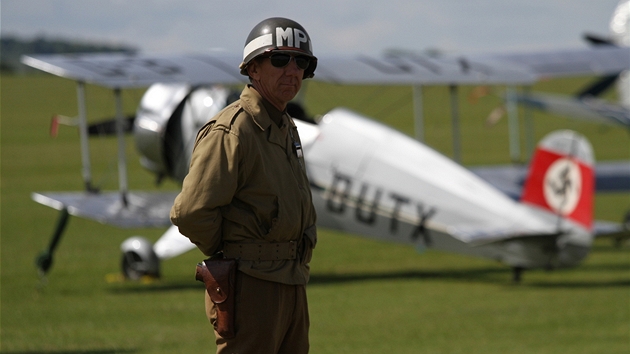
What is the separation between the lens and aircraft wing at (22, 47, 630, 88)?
10.0 metres

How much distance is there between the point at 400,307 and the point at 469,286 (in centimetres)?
128

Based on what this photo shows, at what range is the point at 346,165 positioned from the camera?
9.70m

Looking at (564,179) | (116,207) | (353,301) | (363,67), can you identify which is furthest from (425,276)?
(116,207)

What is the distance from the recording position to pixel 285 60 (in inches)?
131

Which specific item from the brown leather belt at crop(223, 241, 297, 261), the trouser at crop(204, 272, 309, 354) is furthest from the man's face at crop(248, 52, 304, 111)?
the trouser at crop(204, 272, 309, 354)

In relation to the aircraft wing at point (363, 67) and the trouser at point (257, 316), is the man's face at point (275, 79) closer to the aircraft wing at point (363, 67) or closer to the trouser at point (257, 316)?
the trouser at point (257, 316)

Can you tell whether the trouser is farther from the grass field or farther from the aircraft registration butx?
the aircraft registration butx

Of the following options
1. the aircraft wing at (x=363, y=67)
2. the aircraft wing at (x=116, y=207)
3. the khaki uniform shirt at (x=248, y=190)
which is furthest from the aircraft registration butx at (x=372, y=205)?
the khaki uniform shirt at (x=248, y=190)

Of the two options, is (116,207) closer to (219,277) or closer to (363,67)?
(363,67)

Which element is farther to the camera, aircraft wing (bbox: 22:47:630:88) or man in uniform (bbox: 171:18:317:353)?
aircraft wing (bbox: 22:47:630:88)

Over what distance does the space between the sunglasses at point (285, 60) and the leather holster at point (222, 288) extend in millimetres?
648

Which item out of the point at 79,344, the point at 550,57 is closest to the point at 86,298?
the point at 79,344

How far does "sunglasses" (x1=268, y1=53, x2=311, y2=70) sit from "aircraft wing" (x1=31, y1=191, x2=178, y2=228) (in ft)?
23.1

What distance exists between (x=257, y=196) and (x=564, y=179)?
5832 mm
